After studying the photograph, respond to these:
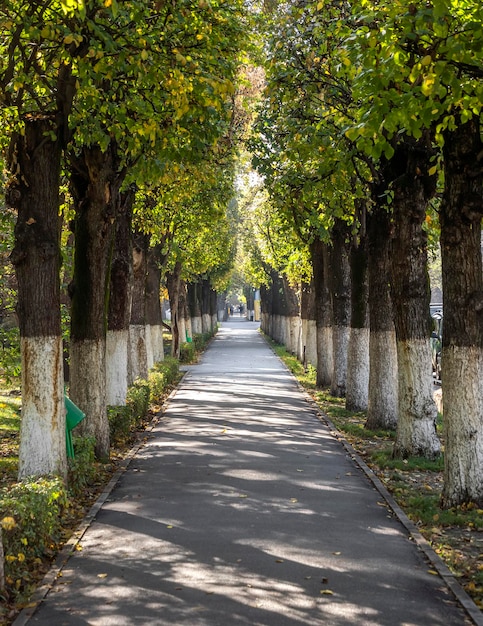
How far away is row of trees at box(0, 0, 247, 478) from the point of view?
984 cm

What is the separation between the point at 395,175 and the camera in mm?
12867

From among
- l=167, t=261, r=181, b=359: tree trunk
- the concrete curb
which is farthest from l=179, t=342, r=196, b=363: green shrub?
the concrete curb

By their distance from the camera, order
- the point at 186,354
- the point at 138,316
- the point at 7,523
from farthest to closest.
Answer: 1. the point at 186,354
2. the point at 138,316
3. the point at 7,523

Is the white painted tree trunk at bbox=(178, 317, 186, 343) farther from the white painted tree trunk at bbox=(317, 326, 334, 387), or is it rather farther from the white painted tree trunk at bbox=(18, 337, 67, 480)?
the white painted tree trunk at bbox=(18, 337, 67, 480)

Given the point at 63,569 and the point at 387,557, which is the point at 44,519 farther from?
the point at 387,557

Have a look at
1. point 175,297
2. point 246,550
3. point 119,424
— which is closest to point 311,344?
point 175,297

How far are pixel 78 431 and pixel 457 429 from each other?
578 cm

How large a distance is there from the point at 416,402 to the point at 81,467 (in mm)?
4925

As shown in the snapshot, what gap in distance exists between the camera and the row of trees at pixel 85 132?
32.3 ft

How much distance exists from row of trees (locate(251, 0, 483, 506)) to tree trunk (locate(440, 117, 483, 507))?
12 millimetres

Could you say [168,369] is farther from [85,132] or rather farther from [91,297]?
[85,132]

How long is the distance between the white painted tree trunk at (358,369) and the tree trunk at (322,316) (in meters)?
5.68

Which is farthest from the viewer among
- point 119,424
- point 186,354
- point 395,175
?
point 186,354

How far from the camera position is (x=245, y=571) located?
723cm
